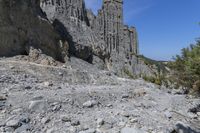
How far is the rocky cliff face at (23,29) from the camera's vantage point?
28719 millimetres

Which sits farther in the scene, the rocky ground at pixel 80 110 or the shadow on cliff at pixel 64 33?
the shadow on cliff at pixel 64 33

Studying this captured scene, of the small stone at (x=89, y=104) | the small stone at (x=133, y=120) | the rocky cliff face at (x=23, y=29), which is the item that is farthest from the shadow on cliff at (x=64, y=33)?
the small stone at (x=133, y=120)

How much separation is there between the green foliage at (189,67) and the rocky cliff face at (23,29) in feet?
46.5

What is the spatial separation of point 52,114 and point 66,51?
2351 cm

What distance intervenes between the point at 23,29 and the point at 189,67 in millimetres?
17519

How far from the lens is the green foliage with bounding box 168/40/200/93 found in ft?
63.0

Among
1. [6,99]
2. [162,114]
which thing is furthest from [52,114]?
[162,114]

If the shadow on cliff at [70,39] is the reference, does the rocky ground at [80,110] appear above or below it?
below

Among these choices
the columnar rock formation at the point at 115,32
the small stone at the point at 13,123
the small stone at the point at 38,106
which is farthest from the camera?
the columnar rock formation at the point at 115,32

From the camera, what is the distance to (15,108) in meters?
15.2

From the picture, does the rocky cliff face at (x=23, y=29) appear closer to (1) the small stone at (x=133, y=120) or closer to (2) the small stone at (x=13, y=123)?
(2) the small stone at (x=13, y=123)

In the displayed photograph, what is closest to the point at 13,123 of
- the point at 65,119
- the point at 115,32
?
the point at 65,119

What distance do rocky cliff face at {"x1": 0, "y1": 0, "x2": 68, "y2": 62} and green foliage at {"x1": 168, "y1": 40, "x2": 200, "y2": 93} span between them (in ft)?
46.5

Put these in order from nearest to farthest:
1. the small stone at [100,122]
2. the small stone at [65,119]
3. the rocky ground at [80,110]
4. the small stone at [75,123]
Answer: the rocky ground at [80,110], the small stone at [75,123], the small stone at [65,119], the small stone at [100,122]
